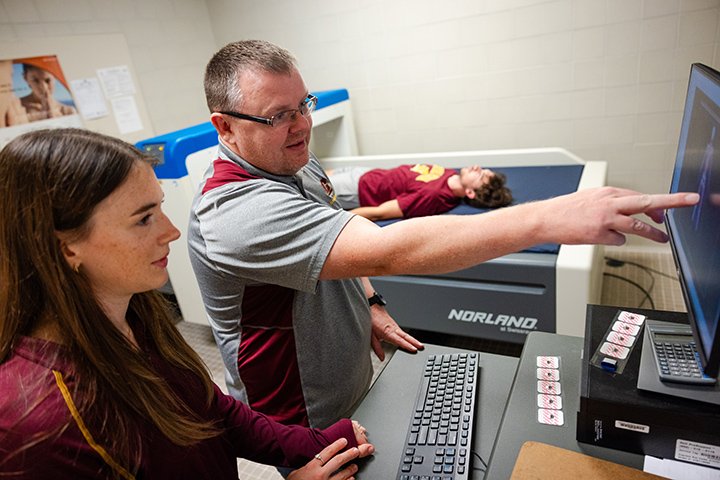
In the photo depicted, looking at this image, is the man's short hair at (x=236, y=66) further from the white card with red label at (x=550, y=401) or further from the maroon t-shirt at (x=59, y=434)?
the white card with red label at (x=550, y=401)

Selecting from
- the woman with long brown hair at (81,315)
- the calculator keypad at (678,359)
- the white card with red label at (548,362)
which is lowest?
the white card with red label at (548,362)

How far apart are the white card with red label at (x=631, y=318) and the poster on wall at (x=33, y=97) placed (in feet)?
9.33

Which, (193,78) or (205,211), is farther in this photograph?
(193,78)

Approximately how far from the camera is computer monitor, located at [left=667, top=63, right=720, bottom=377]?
59cm

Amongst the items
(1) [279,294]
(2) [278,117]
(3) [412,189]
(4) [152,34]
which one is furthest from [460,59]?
(1) [279,294]

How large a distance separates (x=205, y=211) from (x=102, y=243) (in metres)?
0.29

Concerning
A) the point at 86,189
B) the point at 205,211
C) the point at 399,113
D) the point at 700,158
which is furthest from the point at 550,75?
the point at 86,189

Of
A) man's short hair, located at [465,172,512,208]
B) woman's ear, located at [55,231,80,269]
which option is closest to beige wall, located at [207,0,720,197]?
man's short hair, located at [465,172,512,208]

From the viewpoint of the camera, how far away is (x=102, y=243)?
72 cm

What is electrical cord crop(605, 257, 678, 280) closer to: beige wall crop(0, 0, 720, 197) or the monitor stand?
beige wall crop(0, 0, 720, 197)

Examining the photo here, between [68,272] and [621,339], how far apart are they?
95cm

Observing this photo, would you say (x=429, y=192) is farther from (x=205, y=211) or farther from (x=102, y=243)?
(x=102, y=243)

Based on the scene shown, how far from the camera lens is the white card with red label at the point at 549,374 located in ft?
3.06

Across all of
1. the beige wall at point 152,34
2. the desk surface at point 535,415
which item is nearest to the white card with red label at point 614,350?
the desk surface at point 535,415
